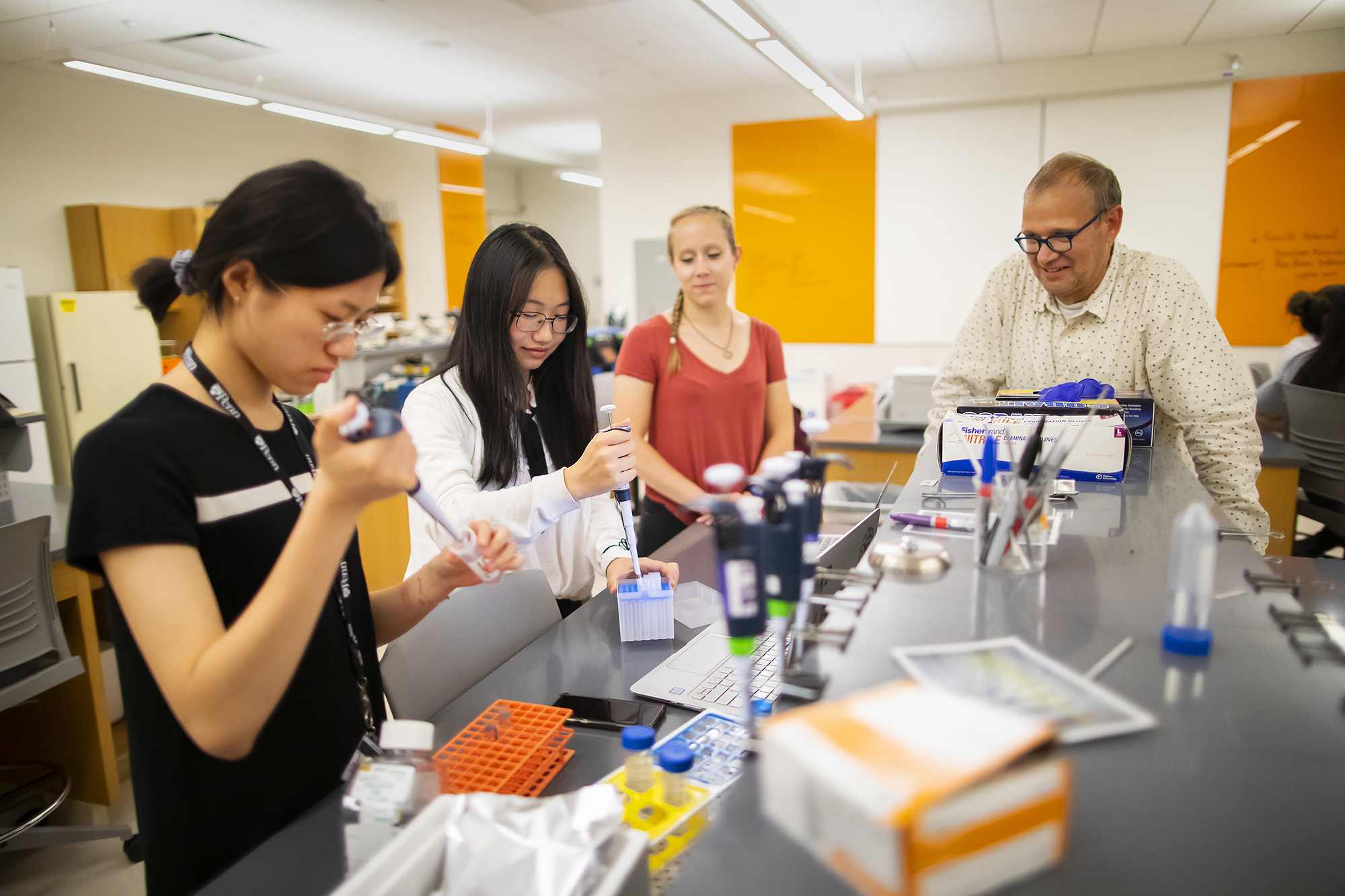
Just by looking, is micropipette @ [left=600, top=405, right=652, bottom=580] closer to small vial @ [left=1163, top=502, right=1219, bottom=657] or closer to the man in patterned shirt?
small vial @ [left=1163, top=502, right=1219, bottom=657]

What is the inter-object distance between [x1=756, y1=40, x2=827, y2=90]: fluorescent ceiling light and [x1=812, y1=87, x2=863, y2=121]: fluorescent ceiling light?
10cm

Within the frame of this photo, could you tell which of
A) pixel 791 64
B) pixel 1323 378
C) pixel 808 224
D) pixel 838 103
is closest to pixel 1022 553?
pixel 1323 378

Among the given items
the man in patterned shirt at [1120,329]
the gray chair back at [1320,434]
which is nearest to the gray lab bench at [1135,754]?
the man in patterned shirt at [1120,329]

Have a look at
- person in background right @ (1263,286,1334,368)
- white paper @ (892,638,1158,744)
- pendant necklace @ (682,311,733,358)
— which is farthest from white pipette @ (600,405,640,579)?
person in background right @ (1263,286,1334,368)

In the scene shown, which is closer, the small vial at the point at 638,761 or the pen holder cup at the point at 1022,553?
the small vial at the point at 638,761

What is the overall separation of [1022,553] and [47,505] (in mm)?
2971

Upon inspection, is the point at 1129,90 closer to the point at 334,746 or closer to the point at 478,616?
the point at 478,616

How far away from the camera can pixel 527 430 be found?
1740 millimetres

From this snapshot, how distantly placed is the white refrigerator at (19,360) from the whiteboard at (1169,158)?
6670mm

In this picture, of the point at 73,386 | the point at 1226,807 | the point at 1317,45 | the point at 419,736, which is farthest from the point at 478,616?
the point at 1317,45

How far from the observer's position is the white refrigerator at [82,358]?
207 inches

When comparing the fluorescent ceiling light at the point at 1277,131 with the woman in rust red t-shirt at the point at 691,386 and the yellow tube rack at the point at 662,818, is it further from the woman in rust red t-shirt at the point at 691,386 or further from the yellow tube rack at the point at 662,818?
the yellow tube rack at the point at 662,818

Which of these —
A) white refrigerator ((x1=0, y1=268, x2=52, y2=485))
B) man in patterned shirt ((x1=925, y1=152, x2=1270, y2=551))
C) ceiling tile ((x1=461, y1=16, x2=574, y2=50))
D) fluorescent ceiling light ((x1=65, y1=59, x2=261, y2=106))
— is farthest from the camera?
white refrigerator ((x1=0, y1=268, x2=52, y2=485))

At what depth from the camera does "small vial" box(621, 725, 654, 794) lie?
89 cm
